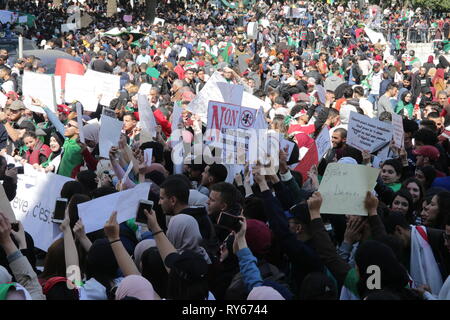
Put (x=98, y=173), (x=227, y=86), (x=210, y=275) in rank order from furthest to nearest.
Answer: (x=227, y=86)
(x=98, y=173)
(x=210, y=275)

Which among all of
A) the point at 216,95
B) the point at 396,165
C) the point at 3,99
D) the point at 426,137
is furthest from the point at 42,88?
the point at 396,165

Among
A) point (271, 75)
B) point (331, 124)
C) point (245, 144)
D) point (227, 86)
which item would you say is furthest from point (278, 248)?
point (271, 75)

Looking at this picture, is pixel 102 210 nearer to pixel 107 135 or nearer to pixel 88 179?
pixel 88 179

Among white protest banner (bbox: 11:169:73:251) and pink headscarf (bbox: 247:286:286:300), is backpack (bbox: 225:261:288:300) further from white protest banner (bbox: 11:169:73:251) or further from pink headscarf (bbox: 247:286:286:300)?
white protest banner (bbox: 11:169:73:251)

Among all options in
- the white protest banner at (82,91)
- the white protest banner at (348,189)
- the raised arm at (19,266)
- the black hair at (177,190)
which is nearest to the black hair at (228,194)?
the black hair at (177,190)

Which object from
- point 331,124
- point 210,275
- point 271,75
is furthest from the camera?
point 271,75

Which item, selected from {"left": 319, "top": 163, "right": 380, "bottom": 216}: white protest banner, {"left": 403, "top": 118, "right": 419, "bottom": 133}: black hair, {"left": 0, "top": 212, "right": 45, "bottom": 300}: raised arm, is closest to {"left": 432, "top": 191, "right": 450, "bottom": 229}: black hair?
{"left": 319, "top": 163, "right": 380, "bottom": 216}: white protest banner

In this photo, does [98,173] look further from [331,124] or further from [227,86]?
[331,124]

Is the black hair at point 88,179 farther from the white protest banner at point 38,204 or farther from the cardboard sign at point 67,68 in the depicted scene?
the cardboard sign at point 67,68

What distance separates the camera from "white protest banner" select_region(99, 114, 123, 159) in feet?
27.2

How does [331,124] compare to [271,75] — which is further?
[271,75]
